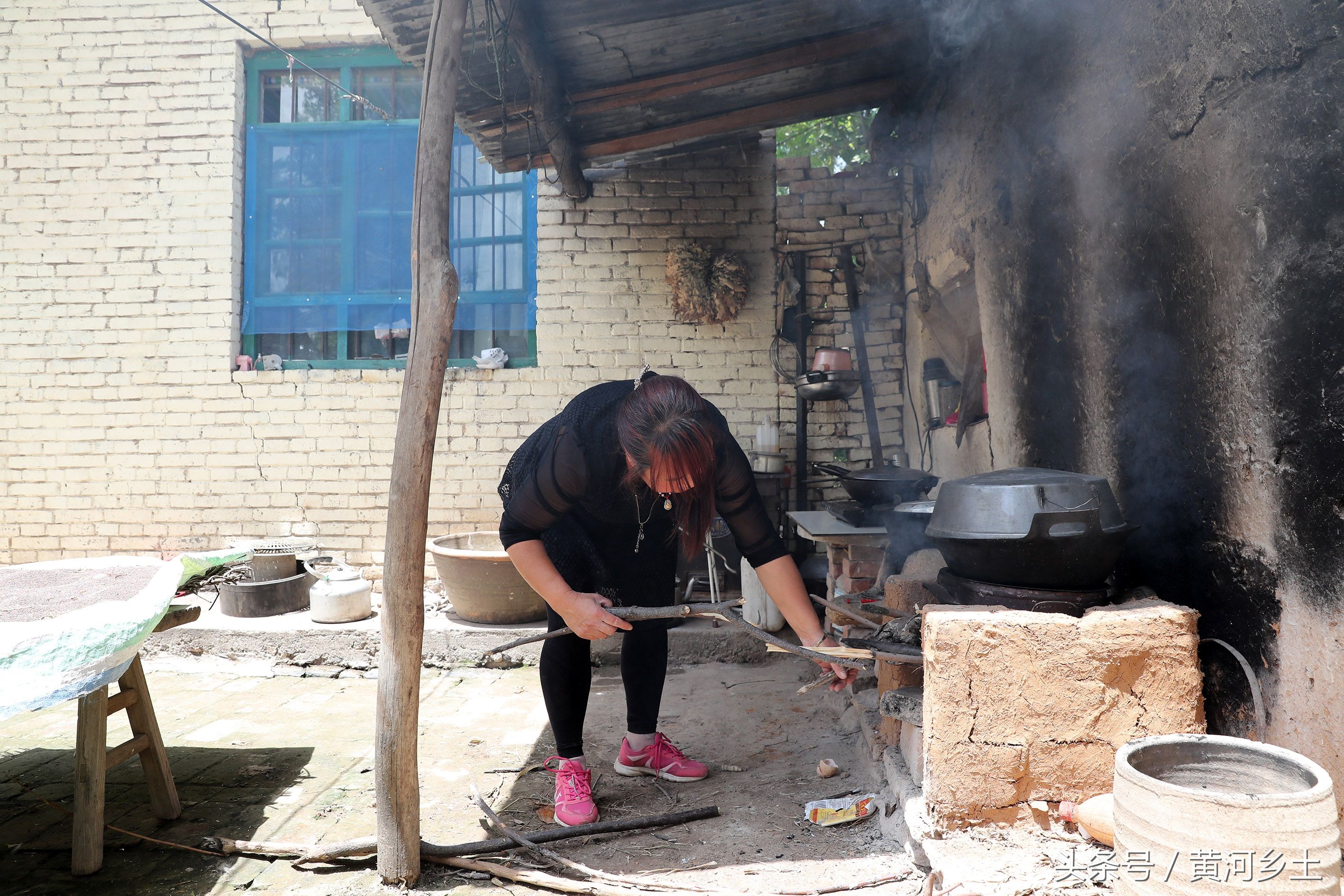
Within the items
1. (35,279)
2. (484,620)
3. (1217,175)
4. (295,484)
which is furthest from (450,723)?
(35,279)

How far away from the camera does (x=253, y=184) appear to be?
20.4ft

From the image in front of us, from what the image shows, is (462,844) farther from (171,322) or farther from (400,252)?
(171,322)

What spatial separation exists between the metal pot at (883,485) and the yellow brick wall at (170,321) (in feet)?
8.42

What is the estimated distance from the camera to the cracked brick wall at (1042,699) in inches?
→ 82.7

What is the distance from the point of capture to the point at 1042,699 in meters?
2.13

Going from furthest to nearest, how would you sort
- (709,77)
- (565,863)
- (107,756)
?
(709,77) < (107,756) < (565,863)

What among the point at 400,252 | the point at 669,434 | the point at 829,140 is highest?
the point at 829,140

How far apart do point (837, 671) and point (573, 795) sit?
1015 millimetres

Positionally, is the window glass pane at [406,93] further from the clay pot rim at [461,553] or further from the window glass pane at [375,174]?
the clay pot rim at [461,553]

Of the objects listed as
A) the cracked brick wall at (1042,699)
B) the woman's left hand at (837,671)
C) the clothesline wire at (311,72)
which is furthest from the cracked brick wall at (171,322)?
the cracked brick wall at (1042,699)

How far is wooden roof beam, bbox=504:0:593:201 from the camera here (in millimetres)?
3502

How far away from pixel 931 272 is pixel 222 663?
492 centimetres

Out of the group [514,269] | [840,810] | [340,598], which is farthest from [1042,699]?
[514,269]

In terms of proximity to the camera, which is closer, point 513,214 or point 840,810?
point 840,810
